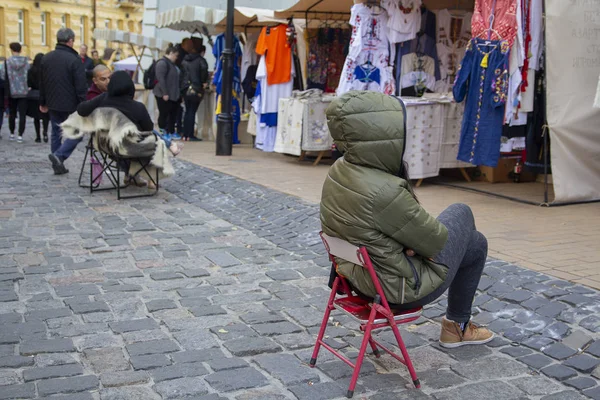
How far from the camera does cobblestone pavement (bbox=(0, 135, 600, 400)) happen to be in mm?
3822

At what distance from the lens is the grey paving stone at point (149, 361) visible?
13.1ft

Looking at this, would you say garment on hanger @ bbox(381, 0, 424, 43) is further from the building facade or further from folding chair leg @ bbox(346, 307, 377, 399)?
the building facade

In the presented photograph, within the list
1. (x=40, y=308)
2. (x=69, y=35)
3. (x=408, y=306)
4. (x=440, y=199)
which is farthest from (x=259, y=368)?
(x=69, y=35)

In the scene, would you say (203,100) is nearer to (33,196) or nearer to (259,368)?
(33,196)

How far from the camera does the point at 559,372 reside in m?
4.00

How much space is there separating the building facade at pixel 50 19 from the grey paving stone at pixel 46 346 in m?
37.8

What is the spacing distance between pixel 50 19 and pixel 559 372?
43.4 metres

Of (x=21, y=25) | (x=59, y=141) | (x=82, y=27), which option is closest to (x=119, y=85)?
(x=59, y=141)

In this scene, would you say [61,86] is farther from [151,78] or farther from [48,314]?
[48,314]

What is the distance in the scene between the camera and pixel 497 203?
318 inches

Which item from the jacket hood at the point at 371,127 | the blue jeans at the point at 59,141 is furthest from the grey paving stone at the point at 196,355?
the blue jeans at the point at 59,141

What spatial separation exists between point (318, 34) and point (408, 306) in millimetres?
8606

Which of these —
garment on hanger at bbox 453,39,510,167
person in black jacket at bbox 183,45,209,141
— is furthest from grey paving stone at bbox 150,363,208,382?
person in black jacket at bbox 183,45,209,141

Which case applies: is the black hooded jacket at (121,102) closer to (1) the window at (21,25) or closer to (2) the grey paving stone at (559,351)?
(2) the grey paving stone at (559,351)
